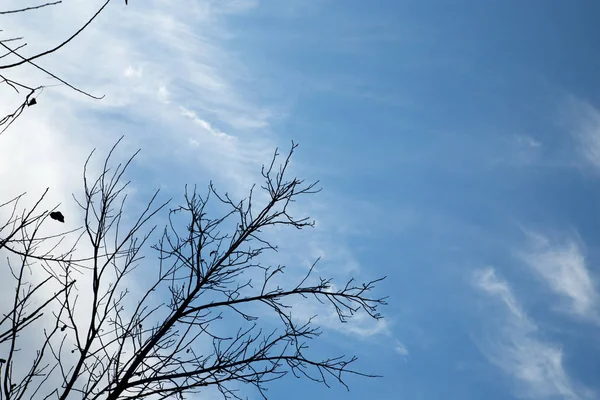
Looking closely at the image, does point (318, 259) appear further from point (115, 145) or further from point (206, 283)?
point (115, 145)

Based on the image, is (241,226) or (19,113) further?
(241,226)

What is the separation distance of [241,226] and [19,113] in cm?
280

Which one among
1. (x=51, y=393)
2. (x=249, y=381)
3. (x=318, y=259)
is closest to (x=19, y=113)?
(x=51, y=393)

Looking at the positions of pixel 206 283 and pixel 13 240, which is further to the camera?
pixel 206 283

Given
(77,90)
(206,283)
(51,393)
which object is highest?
(206,283)

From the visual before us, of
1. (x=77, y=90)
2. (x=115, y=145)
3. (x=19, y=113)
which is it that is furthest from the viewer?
(x=115, y=145)

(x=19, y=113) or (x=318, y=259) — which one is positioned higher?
(x=318, y=259)

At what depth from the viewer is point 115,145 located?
4.20 m

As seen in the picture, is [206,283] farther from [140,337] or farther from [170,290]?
[140,337]

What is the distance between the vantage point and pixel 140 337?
435 centimetres

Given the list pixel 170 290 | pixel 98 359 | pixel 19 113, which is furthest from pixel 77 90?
pixel 170 290

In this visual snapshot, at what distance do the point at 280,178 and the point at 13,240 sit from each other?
2855 millimetres

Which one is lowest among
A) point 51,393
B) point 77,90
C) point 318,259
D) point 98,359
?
A: point 51,393

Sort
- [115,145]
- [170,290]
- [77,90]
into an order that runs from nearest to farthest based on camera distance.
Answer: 1. [77,90]
2. [115,145]
3. [170,290]
